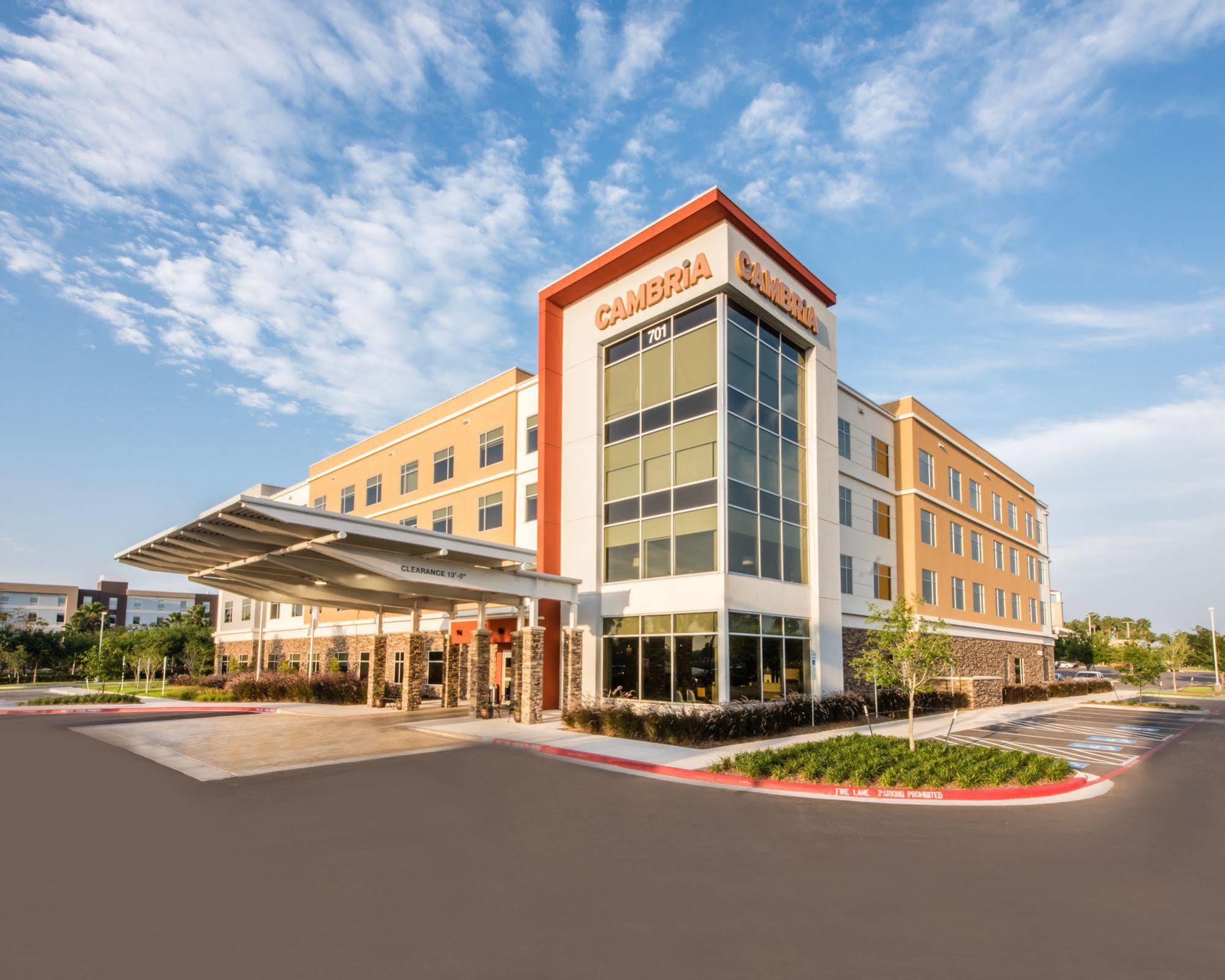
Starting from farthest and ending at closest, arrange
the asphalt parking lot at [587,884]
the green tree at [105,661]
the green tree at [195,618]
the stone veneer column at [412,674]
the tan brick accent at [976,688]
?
the green tree at [195,618]
the green tree at [105,661]
the tan brick accent at [976,688]
the stone veneer column at [412,674]
the asphalt parking lot at [587,884]

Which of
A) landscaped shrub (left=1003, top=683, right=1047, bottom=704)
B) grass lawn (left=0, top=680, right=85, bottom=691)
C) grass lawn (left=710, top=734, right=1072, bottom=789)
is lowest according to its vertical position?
grass lawn (left=0, top=680, right=85, bottom=691)

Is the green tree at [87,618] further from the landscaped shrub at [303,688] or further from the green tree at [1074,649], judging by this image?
the green tree at [1074,649]

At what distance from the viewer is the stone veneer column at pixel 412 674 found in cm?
3017

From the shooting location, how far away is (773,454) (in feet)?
88.0

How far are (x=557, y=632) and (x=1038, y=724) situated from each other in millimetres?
17518

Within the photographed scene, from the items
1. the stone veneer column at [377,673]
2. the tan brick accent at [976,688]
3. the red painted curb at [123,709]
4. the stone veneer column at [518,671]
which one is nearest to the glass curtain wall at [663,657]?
the stone veneer column at [518,671]

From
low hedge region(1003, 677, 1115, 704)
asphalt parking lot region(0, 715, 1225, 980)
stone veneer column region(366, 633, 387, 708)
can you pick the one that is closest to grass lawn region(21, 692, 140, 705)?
stone veneer column region(366, 633, 387, 708)

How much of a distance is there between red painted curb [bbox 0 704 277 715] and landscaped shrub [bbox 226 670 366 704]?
234 centimetres

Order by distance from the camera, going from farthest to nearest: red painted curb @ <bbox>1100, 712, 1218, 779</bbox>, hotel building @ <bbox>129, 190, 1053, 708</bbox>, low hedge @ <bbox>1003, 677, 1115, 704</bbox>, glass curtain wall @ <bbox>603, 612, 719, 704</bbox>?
low hedge @ <bbox>1003, 677, 1115, 704</bbox> < hotel building @ <bbox>129, 190, 1053, 708</bbox> < glass curtain wall @ <bbox>603, 612, 719, 704</bbox> < red painted curb @ <bbox>1100, 712, 1218, 779</bbox>

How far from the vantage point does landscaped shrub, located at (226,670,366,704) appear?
34469mm

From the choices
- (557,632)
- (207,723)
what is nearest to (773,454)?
(557,632)

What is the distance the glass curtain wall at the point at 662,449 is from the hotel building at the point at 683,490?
0.22 ft

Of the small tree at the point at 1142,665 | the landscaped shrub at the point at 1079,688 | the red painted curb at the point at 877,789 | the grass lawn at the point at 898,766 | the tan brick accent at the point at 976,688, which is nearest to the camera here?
the red painted curb at the point at 877,789

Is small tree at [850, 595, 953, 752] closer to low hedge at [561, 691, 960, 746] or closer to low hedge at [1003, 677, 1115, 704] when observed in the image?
low hedge at [561, 691, 960, 746]
